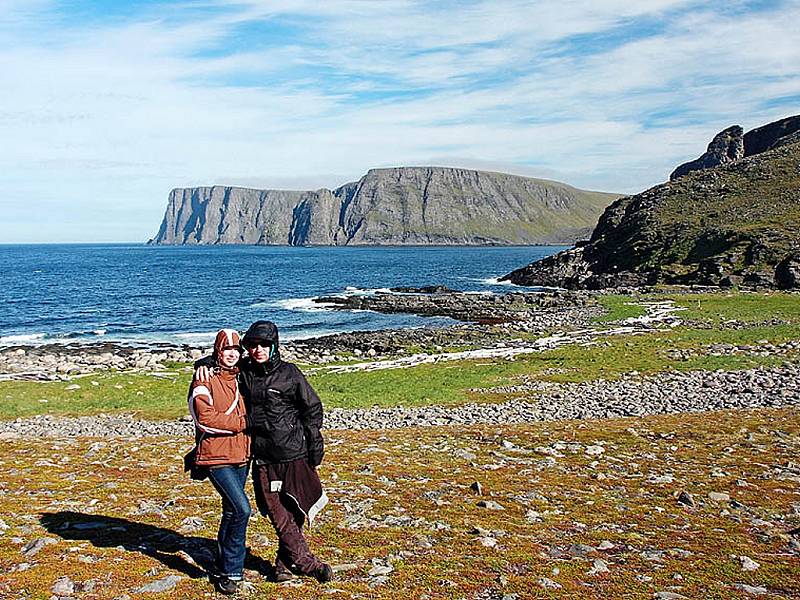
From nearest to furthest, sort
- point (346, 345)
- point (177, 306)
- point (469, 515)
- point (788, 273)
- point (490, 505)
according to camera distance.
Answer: point (469, 515) < point (490, 505) < point (346, 345) < point (788, 273) < point (177, 306)

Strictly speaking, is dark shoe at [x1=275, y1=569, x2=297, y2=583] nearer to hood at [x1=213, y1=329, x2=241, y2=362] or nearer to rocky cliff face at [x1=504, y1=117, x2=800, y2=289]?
hood at [x1=213, y1=329, x2=241, y2=362]

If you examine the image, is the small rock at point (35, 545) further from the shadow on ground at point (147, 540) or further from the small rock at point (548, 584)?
the small rock at point (548, 584)

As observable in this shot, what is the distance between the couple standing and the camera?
9086mm

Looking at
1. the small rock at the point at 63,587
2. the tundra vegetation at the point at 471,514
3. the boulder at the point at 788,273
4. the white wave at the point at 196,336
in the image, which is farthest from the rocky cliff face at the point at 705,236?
the small rock at the point at 63,587

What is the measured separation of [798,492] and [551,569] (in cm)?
668

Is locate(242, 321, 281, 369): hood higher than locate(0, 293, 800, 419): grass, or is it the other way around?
locate(242, 321, 281, 369): hood

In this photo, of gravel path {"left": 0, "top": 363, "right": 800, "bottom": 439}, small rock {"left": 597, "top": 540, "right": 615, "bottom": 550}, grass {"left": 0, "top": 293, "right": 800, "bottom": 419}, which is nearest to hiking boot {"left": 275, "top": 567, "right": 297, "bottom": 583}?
small rock {"left": 597, "top": 540, "right": 615, "bottom": 550}

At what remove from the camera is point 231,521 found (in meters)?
9.25

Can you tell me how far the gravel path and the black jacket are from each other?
1476 cm

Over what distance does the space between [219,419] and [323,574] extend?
2545 millimetres

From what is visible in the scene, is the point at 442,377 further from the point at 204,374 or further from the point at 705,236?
the point at 705,236

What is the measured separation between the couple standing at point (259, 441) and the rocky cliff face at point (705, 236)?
8072 cm

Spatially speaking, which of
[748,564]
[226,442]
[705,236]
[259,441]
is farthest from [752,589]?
[705,236]

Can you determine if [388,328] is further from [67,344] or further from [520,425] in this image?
[520,425]
